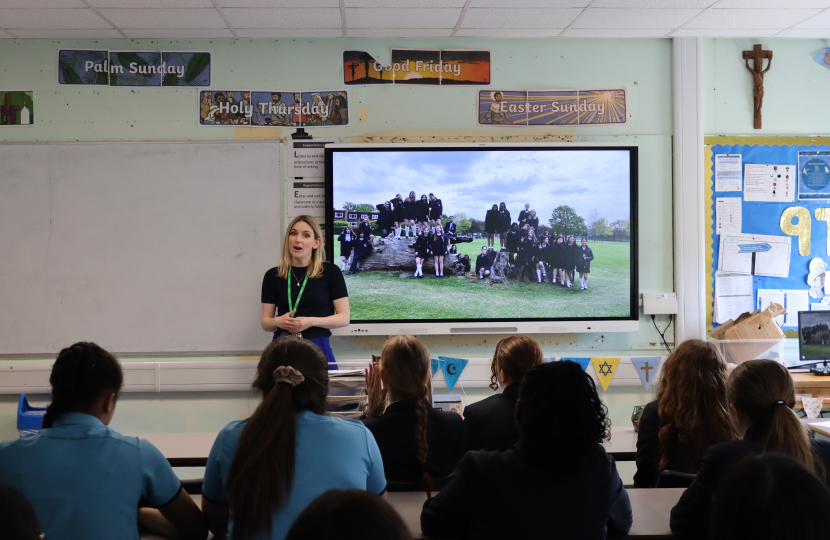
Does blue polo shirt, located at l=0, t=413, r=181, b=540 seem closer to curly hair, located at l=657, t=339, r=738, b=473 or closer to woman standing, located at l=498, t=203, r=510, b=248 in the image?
curly hair, located at l=657, t=339, r=738, b=473

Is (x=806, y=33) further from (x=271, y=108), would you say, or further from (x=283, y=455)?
(x=283, y=455)

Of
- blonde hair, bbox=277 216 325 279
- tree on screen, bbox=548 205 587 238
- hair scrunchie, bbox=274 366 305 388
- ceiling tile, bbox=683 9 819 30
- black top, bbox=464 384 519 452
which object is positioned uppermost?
ceiling tile, bbox=683 9 819 30

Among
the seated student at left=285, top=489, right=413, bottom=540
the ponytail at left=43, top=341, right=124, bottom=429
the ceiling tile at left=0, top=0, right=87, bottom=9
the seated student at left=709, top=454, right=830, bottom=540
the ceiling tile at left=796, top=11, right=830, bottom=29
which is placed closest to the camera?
the seated student at left=285, top=489, right=413, bottom=540

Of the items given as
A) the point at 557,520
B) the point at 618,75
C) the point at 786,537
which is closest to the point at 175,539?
the point at 557,520

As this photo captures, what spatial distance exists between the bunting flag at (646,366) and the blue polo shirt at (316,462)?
2795 millimetres

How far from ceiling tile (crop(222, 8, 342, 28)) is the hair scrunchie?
103 inches

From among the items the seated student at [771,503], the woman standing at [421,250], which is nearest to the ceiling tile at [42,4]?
the woman standing at [421,250]

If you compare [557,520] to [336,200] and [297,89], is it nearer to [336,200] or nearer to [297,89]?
[336,200]

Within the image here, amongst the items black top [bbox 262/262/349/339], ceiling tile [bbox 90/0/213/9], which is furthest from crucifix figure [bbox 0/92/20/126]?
black top [bbox 262/262/349/339]

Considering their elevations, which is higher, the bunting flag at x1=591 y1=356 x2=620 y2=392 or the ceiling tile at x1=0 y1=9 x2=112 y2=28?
the ceiling tile at x1=0 y1=9 x2=112 y2=28

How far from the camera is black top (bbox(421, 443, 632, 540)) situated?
1.22 metres

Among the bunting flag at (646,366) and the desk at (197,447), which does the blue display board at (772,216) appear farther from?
the desk at (197,447)

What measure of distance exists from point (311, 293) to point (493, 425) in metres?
1.65

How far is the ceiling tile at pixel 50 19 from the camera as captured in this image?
11.1 ft
